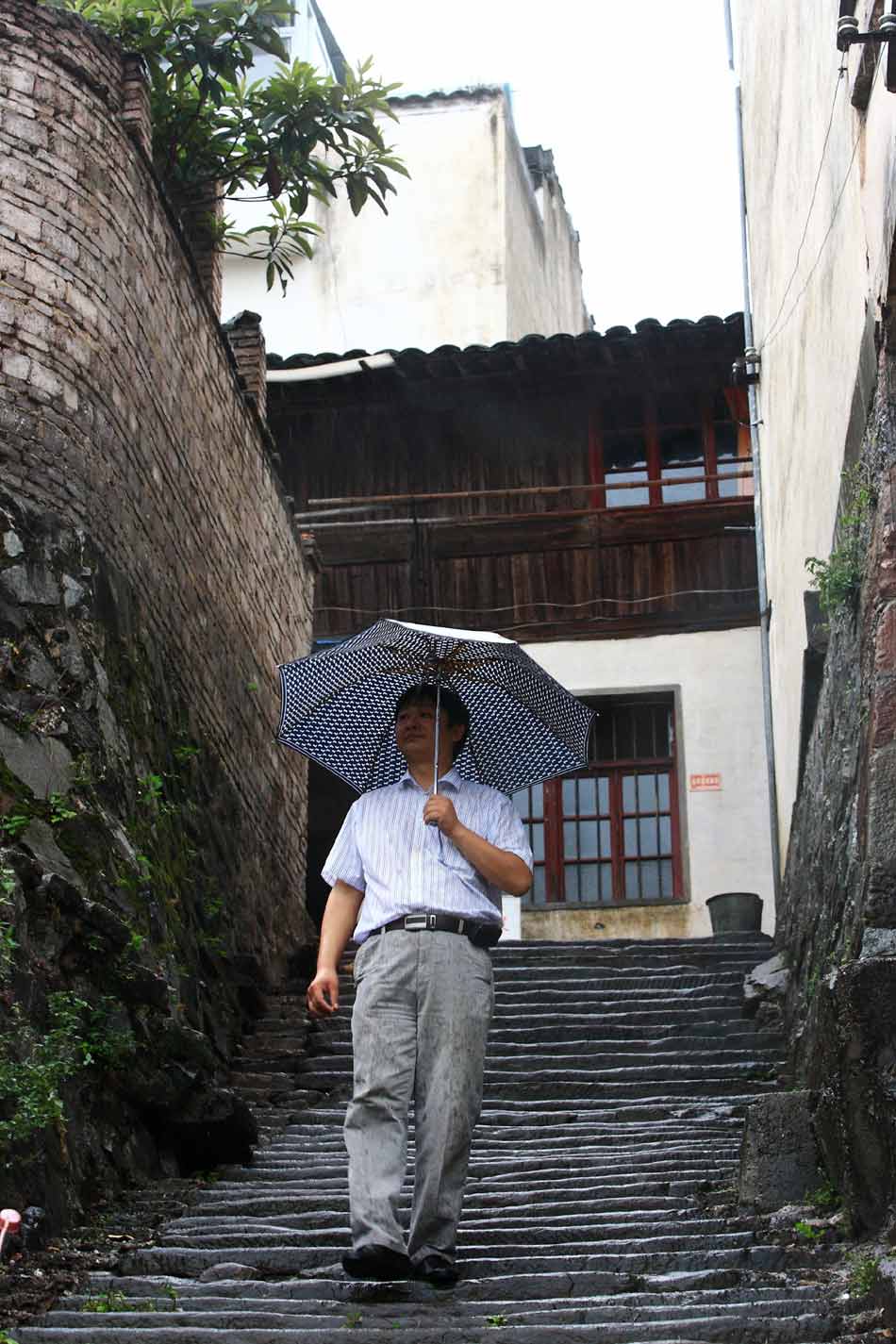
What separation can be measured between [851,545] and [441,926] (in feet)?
9.79

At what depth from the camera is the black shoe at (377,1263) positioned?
5234mm

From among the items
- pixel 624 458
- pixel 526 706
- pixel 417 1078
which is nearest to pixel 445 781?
pixel 526 706

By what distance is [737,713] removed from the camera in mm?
17969

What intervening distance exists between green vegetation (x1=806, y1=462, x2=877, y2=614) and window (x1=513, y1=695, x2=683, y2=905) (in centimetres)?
964

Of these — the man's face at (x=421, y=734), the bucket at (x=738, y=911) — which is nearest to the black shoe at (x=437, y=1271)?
the man's face at (x=421, y=734)

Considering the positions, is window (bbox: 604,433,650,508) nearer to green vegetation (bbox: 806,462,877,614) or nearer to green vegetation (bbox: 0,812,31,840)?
green vegetation (bbox: 806,462,877,614)

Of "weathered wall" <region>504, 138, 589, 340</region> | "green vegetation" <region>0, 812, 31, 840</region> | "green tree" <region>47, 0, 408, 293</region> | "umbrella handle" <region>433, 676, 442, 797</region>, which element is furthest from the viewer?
"weathered wall" <region>504, 138, 589, 340</region>

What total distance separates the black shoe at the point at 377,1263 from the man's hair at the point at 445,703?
1671 millimetres

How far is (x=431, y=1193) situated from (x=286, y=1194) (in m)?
1.92

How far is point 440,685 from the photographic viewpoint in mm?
6355

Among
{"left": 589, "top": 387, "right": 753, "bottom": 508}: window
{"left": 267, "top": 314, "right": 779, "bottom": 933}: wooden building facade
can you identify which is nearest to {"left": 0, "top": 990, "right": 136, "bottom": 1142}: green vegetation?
{"left": 267, "top": 314, "right": 779, "bottom": 933}: wooden building facade

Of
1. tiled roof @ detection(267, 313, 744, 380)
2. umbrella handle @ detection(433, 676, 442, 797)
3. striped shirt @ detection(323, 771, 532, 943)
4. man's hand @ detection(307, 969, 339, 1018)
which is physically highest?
tiled roof @ detection(267, 313, 744, 380)

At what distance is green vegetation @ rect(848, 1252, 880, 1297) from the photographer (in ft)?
16.2

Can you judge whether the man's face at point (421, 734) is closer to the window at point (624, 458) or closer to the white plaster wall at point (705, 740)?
the white plaster wall at point (705, 740)
